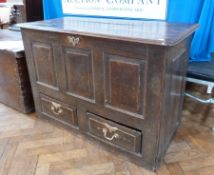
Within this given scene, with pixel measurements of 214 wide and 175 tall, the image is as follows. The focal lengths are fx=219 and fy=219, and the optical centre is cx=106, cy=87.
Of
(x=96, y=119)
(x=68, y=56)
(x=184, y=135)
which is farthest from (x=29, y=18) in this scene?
(x=184, y=135)

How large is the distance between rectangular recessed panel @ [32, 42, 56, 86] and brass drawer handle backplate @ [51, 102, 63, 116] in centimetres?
17

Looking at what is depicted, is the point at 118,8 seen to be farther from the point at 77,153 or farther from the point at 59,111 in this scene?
the point at 77,153

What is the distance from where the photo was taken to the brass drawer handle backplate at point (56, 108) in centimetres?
168

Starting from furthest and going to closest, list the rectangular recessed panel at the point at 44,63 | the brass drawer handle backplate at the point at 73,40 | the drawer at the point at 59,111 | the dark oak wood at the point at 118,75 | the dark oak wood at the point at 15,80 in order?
the dark oak wood at the point at 15,80, the drawer at the point at 59,111, the rectangular recessed panel at the point at 44,63, the brass drawer handle backplate at the point at 73,40, the dark oak wood at the point at 118,75

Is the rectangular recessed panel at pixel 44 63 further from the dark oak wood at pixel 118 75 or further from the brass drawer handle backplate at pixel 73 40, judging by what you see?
the brass drawer handle backplate at pixel 73 40

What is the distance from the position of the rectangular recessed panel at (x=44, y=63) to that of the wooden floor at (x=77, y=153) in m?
0.43

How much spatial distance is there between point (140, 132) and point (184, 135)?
0.58 m

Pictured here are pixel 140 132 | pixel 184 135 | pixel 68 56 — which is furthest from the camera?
pixel 184 135

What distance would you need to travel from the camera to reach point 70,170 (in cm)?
138

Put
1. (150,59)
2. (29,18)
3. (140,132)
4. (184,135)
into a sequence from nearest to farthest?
(150,59), (140,132), (184,135), (29,18)

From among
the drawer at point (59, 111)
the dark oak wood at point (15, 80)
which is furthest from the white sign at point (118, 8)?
the drawer at point (59, 111)

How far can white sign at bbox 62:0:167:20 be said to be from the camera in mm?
1658

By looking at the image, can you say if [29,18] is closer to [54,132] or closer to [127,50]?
[54,132]

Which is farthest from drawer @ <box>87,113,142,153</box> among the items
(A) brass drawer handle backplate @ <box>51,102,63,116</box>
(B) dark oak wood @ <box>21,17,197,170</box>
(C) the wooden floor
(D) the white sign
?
(D) the white sign
